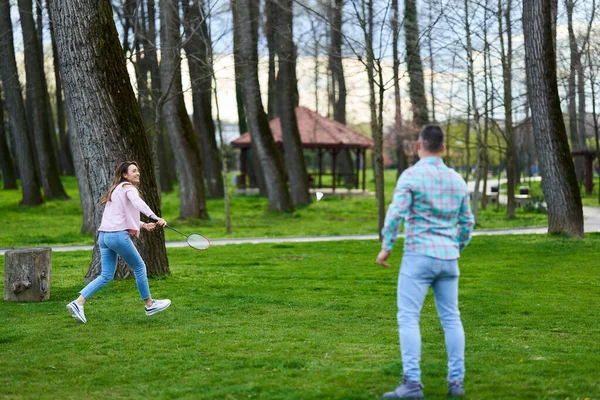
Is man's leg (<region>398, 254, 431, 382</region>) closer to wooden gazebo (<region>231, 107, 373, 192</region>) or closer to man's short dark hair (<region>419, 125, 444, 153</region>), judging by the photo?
man's short dark hair (<region>419, 125, 444, 153</region>)

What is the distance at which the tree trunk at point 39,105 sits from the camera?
95.8 feet

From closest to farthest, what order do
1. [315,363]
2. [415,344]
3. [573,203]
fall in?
1. [415,344]
2. [315,363]
3. [573,203]

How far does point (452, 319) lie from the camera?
19.3 ft

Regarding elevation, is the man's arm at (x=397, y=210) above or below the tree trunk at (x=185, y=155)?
below

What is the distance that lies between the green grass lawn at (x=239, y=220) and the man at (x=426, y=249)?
621 inches

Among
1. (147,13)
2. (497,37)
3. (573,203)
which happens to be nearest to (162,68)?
(147,13)

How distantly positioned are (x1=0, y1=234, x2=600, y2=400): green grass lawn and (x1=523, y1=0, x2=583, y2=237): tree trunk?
163 inches

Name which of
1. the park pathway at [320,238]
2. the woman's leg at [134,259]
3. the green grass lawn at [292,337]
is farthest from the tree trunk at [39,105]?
the woman's leg at [134,259]

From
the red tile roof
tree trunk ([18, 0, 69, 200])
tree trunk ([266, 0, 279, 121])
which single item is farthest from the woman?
the red tile roof

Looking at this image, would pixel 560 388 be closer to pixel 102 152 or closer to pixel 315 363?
pixel 315 363

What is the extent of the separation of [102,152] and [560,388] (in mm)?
7917

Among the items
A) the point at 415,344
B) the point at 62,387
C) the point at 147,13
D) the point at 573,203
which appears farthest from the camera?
the point at 147,13

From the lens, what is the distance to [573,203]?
18547mm

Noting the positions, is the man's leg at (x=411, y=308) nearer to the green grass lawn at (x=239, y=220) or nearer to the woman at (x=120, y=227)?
the woman at (x=120, y=227)
